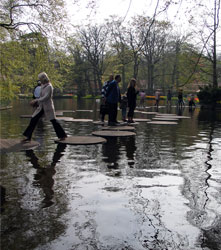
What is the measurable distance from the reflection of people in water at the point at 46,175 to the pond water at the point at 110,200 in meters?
0.01

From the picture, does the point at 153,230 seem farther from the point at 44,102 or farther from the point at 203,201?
the point at 44,102

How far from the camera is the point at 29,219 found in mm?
3584

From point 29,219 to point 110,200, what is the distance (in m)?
1.13

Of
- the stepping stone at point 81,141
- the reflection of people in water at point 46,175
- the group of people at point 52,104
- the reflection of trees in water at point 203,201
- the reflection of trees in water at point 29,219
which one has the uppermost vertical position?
the group of people at point 52,104

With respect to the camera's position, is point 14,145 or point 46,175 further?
point 14,145

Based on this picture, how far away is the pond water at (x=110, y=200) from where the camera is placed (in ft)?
10.4

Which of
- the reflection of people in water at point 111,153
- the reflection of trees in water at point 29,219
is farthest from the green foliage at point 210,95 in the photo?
the reflection of trees in water at point 29,219

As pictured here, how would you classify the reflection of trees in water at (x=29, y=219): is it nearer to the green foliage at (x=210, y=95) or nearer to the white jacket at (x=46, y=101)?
the white jacket at (x=46, y=101)

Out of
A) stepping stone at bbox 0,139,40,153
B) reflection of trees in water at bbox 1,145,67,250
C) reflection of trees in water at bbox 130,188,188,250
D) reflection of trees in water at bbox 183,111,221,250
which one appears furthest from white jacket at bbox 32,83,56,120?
reflection of trees in water at bbox 130,188,188,250

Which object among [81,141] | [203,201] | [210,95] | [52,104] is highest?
[210,95]

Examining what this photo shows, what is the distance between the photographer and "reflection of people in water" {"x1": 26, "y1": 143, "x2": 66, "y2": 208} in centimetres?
443

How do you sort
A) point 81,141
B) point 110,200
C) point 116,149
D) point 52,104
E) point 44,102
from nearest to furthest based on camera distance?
point 110,200
point 116,149
point 44,102
point 52,104
point 81,141

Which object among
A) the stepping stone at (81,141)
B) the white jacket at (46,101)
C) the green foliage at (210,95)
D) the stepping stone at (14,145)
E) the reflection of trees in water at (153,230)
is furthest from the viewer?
the green foliage at (210,95)

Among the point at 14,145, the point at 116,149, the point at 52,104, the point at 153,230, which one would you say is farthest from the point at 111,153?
the point at 153,230
